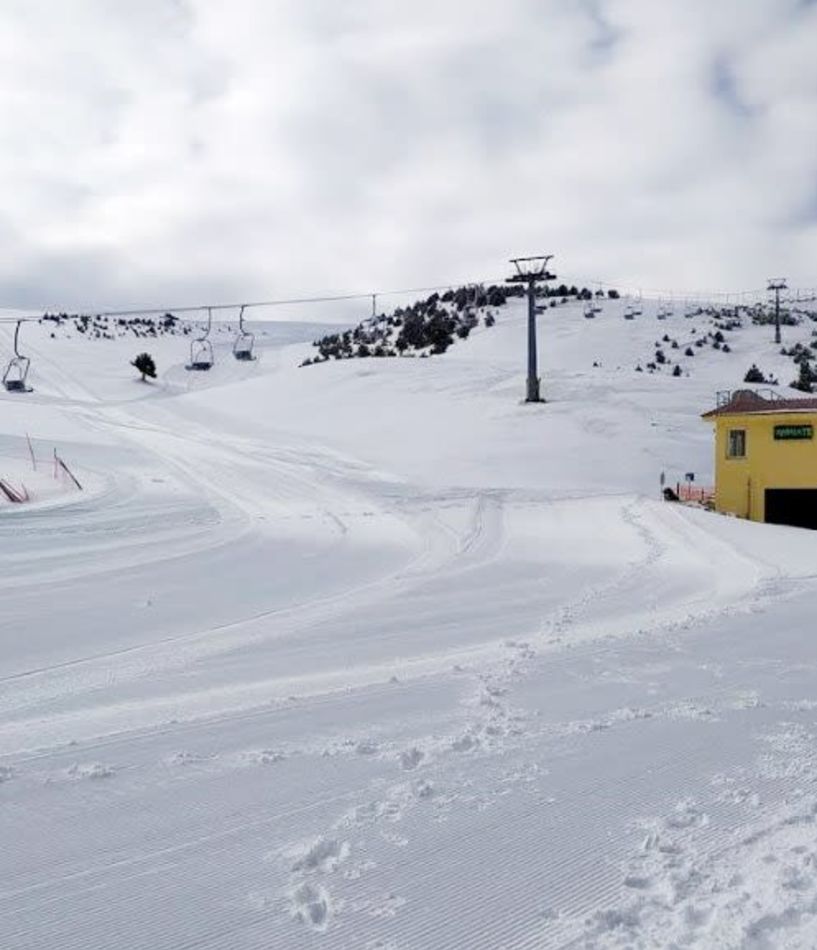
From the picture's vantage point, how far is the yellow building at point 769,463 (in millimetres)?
26531

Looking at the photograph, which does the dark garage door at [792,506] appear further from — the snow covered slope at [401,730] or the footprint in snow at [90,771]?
the footprint in snow at [90,771]

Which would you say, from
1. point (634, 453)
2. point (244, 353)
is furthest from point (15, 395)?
point (634, 453)

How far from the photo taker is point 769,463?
26.9 metres

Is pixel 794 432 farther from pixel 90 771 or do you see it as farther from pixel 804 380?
pixel 804 380

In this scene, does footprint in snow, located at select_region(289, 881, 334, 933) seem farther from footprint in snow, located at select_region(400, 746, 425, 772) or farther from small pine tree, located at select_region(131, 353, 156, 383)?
small pine tree, located at select_region(131, 353, 156, 383)

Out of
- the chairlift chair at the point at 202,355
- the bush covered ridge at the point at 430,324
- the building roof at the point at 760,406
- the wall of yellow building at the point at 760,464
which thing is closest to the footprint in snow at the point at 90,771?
the wall of yellow building at the point at 760,464

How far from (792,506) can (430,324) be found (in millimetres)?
52188

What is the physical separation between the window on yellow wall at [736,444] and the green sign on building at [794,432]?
90cm

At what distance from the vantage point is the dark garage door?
26.6m

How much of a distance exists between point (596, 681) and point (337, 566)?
24.5 ft

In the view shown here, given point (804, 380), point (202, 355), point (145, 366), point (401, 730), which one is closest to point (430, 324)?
point (202, 355)

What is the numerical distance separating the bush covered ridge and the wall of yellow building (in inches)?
1584

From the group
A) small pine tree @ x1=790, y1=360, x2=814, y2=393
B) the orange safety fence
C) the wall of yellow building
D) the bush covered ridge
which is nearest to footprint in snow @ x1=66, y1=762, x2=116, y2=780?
the wall of yellow building

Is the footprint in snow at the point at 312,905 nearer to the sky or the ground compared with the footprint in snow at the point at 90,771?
nearer to the ground
